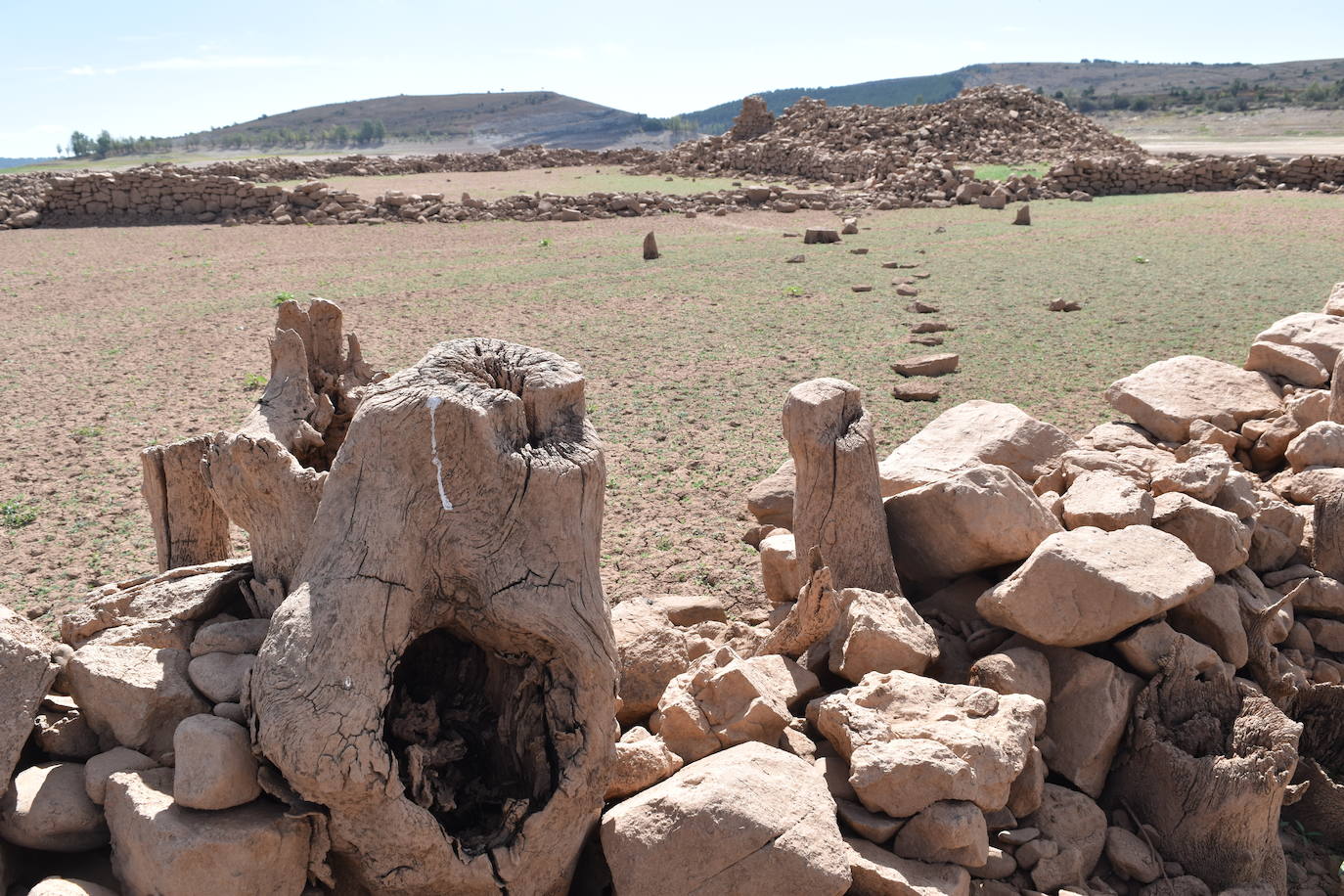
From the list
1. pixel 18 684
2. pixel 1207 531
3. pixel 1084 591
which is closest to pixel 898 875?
pixel 1084 591

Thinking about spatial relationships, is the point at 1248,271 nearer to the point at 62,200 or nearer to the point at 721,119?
the point at 62,200

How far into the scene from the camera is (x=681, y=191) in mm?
25797

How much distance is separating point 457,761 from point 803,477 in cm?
219

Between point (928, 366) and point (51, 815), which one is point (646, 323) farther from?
point (51, 815)

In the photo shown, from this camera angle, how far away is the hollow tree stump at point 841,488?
4578 millimetres

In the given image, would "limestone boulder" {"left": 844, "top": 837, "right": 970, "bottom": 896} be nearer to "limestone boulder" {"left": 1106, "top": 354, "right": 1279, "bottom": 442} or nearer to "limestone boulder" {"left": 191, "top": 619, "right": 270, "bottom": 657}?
"limestone boulder" {"left": 191, "top": 619, "right": 270, "bottom": 657}

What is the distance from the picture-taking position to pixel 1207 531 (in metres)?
4.62

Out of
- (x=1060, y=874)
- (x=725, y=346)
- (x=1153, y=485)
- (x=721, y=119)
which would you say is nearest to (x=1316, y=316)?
(x=1153, y=485)

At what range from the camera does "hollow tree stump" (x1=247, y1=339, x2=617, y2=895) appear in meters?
2.72

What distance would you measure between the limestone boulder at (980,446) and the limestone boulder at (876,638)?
1.32m

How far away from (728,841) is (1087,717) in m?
1.74

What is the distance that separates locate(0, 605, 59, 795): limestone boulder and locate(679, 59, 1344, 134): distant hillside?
2444 inches

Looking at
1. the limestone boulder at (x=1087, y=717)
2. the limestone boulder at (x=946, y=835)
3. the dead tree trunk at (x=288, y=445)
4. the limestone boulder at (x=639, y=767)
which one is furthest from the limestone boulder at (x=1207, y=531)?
the dead tree trunk at (x=288, y=445)

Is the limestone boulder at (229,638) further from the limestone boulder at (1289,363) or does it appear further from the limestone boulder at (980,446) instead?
the limestone boulder at (1289,363)
